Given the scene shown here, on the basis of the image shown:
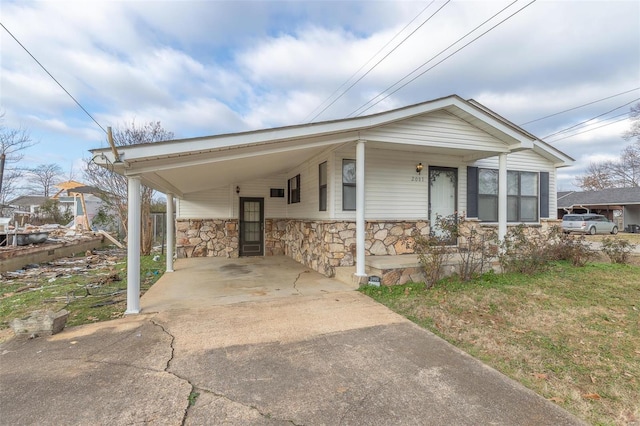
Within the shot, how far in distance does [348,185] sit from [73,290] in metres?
5.80

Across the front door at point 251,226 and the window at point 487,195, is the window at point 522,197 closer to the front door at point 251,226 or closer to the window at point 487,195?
the window at point 487,195

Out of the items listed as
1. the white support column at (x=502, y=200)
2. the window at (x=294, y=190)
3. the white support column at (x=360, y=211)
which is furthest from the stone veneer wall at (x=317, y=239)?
the white support column at (x=502, y=200)

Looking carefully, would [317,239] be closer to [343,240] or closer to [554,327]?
[343,240]

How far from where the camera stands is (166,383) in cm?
250

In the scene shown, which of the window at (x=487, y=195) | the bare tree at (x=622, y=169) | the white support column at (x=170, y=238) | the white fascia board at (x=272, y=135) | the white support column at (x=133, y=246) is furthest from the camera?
the bare tree at (x=622, y=169)

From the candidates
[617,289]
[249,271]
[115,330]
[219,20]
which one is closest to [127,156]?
[115,330]

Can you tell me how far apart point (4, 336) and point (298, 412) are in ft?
13.0

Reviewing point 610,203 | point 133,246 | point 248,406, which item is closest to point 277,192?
point 133,246

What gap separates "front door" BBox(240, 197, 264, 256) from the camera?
33.5 ft

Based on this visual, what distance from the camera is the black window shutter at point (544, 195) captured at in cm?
884

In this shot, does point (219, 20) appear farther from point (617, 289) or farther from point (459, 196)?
point (617, 289)

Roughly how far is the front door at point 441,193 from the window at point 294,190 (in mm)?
3739

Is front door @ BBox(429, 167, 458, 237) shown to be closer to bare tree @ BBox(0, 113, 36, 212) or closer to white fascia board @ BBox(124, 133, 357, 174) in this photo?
white fascia board @ BBox(124, 133, 357, 174)

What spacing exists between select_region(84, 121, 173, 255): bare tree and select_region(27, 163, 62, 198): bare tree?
1438 cm
